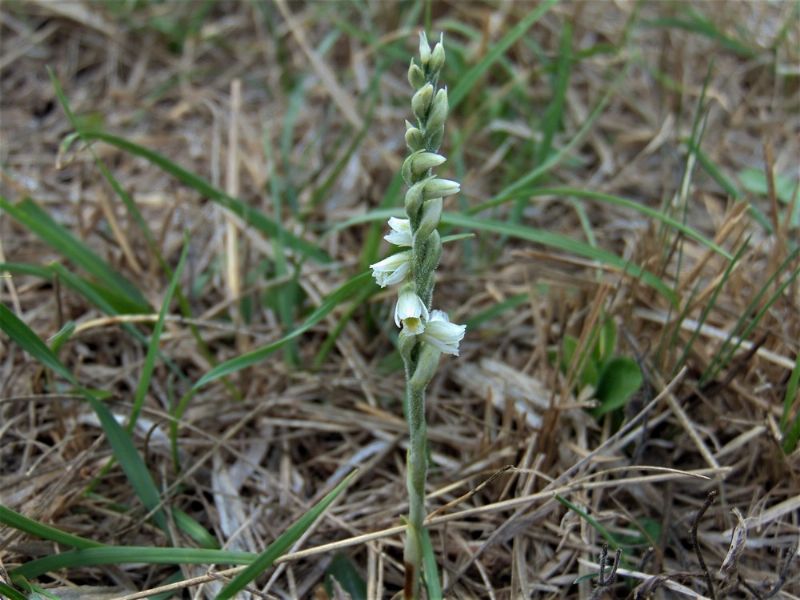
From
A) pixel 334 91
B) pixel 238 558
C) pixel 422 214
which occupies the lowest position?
pixel 238 558

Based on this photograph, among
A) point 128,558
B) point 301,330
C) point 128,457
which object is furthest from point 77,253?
point 128,558

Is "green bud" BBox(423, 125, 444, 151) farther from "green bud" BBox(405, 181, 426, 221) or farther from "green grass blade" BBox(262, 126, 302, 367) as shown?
"green grass blade" BBox(262, 126, 302, 367)

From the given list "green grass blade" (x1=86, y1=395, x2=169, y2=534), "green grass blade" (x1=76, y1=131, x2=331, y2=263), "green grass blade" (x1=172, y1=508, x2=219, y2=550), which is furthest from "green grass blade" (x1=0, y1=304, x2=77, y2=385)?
"green grass blade" (x1=76, y1=131, x2=331, y2=263)

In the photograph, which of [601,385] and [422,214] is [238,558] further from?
[601,385]

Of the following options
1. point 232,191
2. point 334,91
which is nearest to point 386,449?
point 232,191

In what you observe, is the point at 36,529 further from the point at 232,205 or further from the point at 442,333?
the point at 232,205

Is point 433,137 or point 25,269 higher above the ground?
point 433,137
